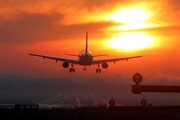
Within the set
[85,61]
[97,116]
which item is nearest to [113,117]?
[97,116]

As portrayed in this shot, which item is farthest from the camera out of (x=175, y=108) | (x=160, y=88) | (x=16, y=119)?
(x=16, y=119)

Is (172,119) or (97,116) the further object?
(97,116)

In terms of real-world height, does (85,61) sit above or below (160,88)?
above

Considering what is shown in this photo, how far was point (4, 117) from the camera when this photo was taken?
5803cm

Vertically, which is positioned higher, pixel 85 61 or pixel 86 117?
pixel 85 61

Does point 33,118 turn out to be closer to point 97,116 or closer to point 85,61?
point 97,116

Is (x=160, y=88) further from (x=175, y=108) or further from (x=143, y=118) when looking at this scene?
(x=143, y=118)

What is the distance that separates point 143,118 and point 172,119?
434 centimetres

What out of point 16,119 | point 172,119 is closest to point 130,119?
point 172,119

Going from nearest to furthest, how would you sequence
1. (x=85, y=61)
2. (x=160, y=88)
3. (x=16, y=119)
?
(x=160, y=88) → (x=16, y=119) → (x=85, y=61)

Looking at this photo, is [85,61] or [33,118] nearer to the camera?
[33,118]

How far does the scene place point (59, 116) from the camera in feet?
193

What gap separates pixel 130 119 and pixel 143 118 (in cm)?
184

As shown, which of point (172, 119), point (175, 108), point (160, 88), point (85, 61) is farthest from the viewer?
point (85, 61)
